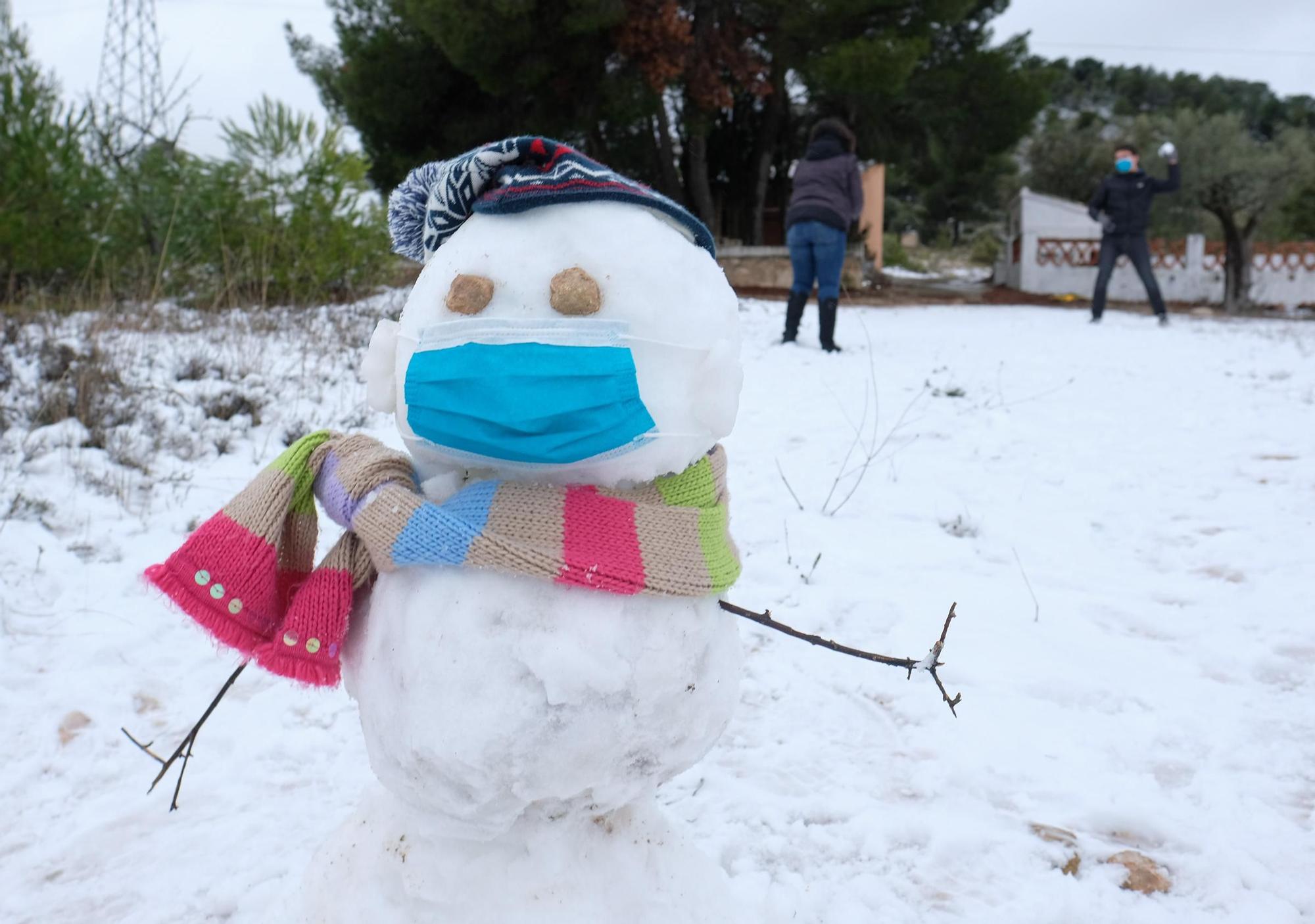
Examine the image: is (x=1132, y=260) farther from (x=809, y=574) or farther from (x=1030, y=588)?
(x=809, y=574)

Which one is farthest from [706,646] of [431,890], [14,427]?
[14,427]

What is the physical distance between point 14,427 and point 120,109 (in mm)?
6927

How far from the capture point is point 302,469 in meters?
1.33

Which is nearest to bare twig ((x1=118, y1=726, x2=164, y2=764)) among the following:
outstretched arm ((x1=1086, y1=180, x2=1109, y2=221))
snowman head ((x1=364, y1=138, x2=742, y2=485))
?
snowman head ((x1=364, y1=138, x2=742, y2=485))

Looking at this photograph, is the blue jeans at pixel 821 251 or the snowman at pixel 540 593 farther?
the blue jeans at pixel 821 251

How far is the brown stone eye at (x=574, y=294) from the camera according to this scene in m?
1.18

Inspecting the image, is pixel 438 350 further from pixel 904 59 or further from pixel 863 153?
pixel 863 153

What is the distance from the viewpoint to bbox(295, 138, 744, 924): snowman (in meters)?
1.16

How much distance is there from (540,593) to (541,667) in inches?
3.7

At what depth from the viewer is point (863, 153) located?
12844 mm

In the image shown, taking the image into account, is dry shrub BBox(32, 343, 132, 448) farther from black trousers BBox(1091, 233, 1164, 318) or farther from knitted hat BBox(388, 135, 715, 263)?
black trousers BBox(1091, 233, 1164, 318)

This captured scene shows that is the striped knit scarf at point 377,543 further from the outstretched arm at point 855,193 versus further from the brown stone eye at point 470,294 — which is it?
the outstretched arm at point 855,193

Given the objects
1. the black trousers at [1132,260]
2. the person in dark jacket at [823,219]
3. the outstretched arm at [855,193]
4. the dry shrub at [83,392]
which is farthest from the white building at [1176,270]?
the dry shrub at [83,392]

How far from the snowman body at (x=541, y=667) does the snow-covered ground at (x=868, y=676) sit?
0.45 meters
